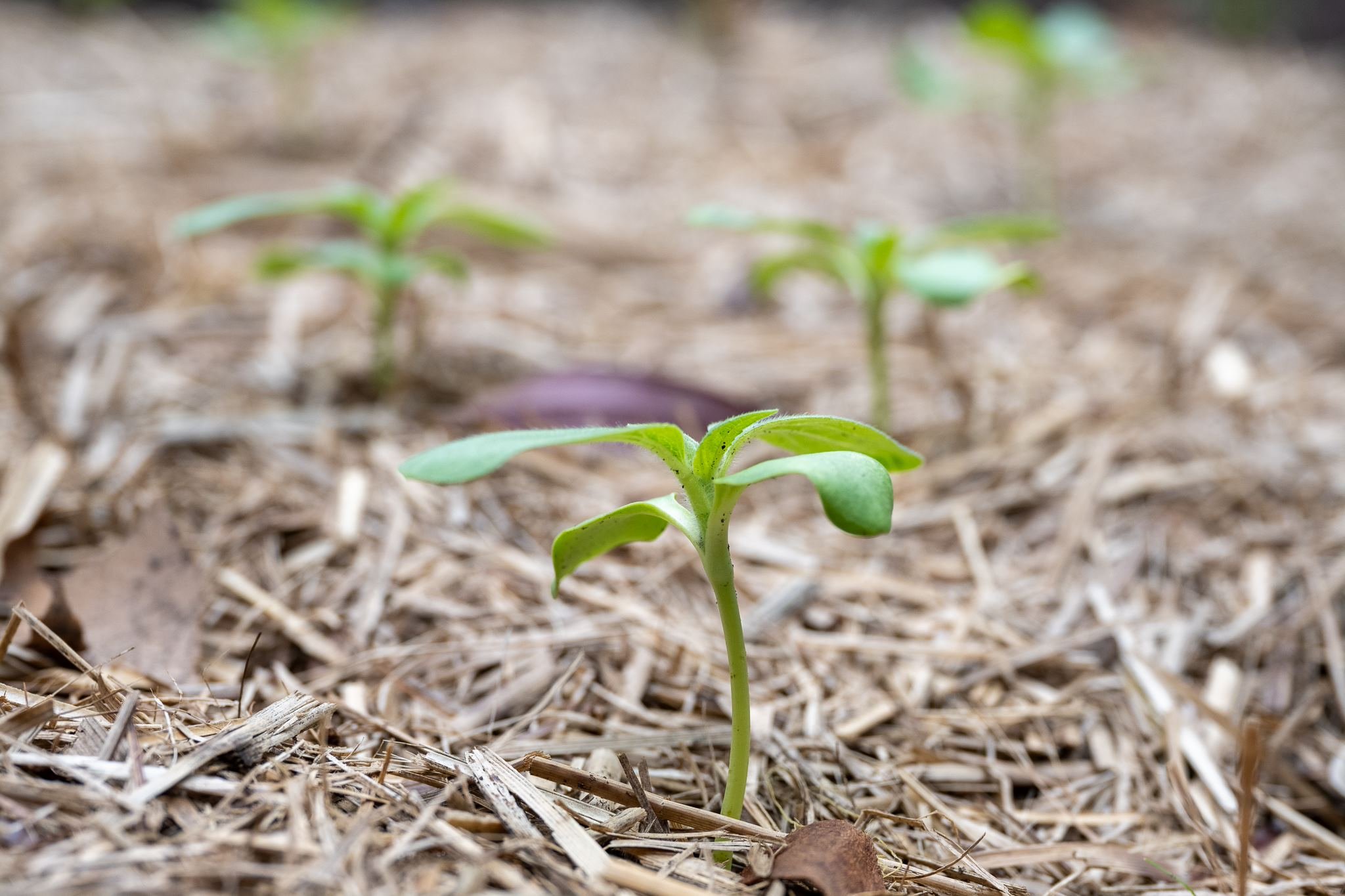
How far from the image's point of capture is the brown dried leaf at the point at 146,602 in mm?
1016

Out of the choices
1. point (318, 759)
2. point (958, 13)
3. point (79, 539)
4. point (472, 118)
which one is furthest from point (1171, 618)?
point (958, 13)

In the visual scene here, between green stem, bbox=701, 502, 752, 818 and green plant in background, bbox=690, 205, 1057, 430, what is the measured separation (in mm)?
613

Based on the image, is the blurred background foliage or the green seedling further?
the blurred background foliage

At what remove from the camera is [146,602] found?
1.07 m

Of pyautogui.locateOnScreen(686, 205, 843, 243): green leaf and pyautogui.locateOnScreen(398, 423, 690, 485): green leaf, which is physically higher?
pyautogui.locateOnScreen(686, 205, 843, 243): green leaf

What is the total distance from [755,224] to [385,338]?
672 mm

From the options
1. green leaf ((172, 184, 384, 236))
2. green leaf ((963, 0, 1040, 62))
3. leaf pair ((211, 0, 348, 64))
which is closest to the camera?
green leaf ((172, 184, 384, 236))

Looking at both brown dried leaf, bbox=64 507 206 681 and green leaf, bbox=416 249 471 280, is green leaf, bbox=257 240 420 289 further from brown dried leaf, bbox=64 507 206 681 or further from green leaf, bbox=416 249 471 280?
brown dried leaf, bbox=64 507 206 681

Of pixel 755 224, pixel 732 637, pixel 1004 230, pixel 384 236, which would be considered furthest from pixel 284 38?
pixel 732 637

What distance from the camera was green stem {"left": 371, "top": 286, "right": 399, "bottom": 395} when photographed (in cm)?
156

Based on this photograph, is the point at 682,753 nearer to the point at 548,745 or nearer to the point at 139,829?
the point at 548,745

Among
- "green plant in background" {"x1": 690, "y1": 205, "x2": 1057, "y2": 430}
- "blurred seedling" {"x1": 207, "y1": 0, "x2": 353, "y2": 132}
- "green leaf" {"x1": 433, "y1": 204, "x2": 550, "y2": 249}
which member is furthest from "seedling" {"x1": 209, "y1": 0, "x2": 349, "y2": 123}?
"green plant in background" {"x1": 690, "y1": 205, "x2": 1057, "y2": 430}

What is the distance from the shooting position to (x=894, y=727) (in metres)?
1.07

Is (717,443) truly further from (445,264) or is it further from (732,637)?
(445,264)
